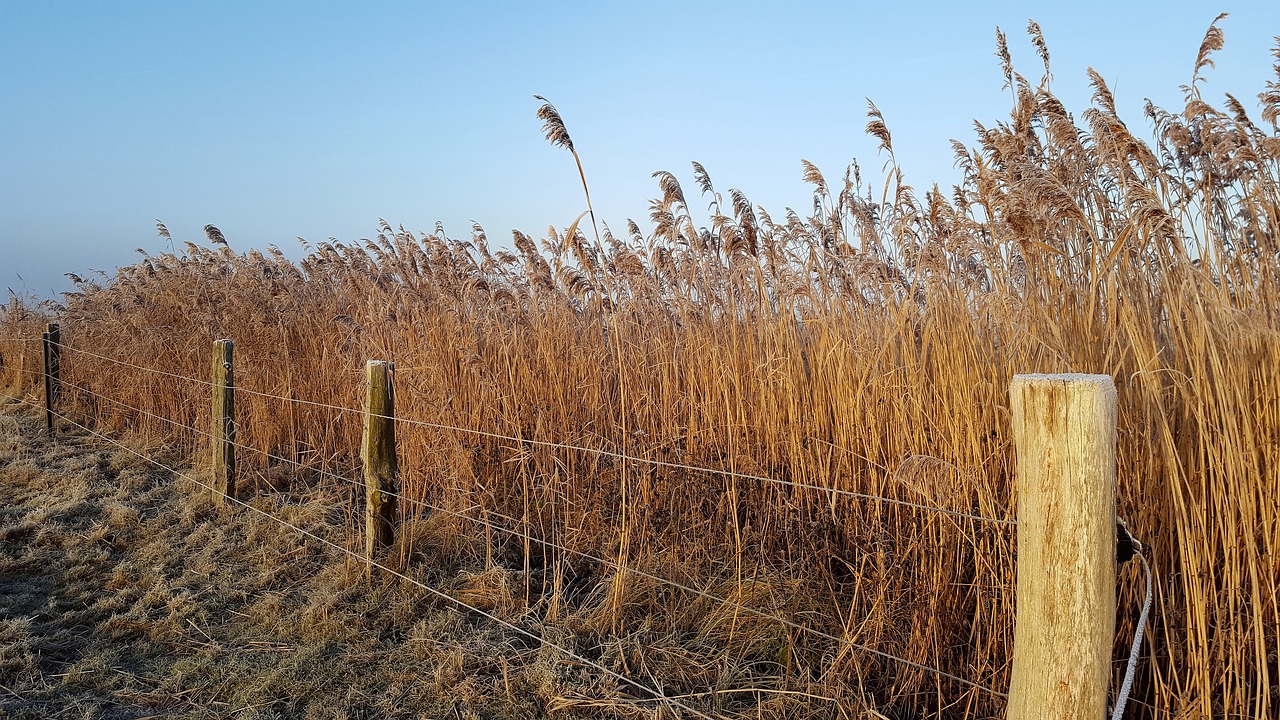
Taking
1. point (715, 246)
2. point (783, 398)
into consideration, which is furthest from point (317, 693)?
point (715, 246)

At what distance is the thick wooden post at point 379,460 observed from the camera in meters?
3.79

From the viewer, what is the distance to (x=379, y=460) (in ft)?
12.5

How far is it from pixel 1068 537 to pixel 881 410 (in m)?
1.36

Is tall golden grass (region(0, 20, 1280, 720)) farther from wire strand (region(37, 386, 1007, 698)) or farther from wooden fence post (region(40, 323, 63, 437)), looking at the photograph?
wooden fence post (region(40, 323, 63, 437))

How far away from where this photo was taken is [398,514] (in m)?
4.02

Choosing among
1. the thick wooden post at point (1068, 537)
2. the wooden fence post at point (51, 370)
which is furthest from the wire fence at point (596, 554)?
the wooden fence post at point (51, 370)

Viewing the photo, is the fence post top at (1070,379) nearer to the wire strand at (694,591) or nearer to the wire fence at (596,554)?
the wire fence at (596,554)

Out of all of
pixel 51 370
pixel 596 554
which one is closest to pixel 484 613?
pixel 596 554

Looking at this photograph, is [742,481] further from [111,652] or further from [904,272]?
[111,652]

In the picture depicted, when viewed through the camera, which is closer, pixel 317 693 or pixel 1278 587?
pixel 1278 587

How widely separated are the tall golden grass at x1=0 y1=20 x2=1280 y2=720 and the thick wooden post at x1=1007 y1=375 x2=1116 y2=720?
50 cm

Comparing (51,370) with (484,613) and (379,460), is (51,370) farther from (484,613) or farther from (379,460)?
(484,613)

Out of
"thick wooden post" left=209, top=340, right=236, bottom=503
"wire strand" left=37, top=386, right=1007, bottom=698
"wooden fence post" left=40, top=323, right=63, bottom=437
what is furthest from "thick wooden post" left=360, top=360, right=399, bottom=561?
"wooden fence post" left=40, top=323, right=63, bottom=437

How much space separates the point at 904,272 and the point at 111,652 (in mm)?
3639
